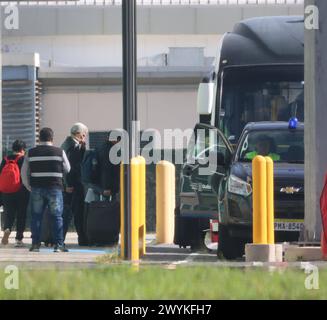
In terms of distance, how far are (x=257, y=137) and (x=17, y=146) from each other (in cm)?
390

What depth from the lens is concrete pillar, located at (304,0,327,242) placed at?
13594 millimetres

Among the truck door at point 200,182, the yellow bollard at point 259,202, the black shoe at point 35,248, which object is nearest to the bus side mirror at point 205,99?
the truck door at point 200,182

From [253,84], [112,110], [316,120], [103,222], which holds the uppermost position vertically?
[253,84]

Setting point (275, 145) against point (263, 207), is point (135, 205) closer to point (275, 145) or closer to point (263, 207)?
point (263, 207)

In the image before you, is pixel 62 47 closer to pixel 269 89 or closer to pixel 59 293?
pixel 269 89

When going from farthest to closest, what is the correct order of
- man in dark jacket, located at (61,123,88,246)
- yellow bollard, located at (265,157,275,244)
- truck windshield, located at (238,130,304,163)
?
man in dark jacket, located at (61,123,88,246) → truck windshield, located at (238,130,304,163) → yellow bollard, located at (265,157,275,244)

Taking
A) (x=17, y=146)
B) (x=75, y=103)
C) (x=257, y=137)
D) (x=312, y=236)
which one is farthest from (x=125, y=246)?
(x=75, y=103)

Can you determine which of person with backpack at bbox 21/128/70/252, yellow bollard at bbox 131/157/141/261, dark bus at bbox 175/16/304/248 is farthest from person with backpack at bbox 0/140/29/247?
yellow bollard at bbox 131/157/141/261

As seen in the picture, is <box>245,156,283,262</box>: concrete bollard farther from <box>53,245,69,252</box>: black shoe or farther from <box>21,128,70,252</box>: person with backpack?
<box>53,245,69,252</box>: black shoe

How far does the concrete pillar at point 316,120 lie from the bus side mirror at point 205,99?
5499 millimetres

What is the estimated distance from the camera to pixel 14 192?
18.0 metres

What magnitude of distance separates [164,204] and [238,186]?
480cm

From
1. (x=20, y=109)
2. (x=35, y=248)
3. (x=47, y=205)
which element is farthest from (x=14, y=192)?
(x=20, y=109)

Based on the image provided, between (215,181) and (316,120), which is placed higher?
(316,120)
